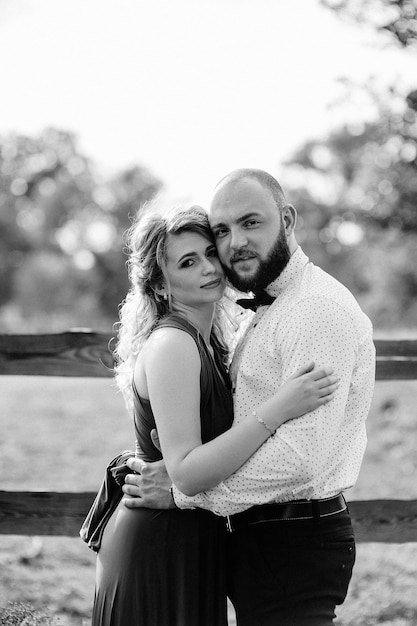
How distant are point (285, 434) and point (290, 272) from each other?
66cm

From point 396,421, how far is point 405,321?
2251 cm

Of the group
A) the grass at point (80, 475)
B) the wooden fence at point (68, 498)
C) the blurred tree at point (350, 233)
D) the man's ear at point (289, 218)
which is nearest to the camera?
the man's ear at point (289, 218)

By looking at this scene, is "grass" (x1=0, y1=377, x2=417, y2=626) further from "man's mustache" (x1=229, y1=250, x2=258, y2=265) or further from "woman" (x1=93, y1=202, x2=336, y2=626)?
"man's mustache" (x1=229, y1=250, x2=258, y2=265)

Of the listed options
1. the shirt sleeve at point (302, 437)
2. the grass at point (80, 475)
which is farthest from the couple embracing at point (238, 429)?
the grass at point (80, 475)

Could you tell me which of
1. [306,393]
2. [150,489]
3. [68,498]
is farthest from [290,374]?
[68,498]

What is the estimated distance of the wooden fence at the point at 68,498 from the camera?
14.1 feet

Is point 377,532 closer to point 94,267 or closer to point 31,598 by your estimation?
point 31,598

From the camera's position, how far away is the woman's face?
9.68 ft

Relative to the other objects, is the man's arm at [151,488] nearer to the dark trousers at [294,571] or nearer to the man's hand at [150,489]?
the man's hand at [150,489]

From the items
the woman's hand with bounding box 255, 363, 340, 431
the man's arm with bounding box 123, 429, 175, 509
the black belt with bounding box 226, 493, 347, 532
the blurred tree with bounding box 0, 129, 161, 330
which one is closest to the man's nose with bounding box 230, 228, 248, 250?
the woman's hand with bounding box 255, 363, 340, 431

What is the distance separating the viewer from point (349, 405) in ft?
9.21

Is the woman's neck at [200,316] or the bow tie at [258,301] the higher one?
the bow tie at [258,301]

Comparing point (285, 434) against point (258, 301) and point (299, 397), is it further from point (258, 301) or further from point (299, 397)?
point (258, 301)

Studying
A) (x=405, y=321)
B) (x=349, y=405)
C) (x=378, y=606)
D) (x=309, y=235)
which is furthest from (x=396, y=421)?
(x=309, y=235)
